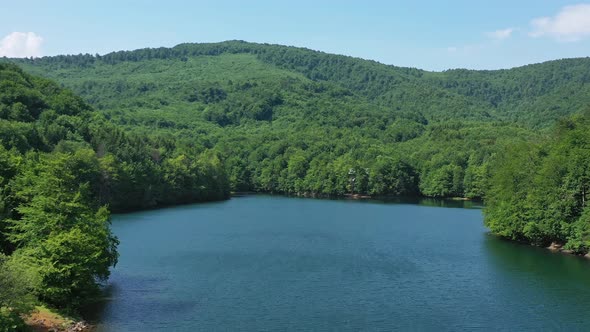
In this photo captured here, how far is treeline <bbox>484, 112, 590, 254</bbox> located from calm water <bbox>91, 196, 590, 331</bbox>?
7.90ft

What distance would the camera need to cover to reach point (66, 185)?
39.4 m

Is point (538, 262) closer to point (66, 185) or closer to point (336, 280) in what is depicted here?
point (336, 280)

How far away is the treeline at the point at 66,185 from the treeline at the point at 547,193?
42.9m

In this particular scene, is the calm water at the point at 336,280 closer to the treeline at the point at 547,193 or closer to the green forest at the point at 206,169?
the treeline at the point at 547,193

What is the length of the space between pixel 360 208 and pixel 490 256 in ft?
165

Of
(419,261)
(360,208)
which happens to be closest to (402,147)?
(360,208)

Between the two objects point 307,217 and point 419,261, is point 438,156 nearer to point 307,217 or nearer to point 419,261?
point 307,217

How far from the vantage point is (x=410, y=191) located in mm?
141375

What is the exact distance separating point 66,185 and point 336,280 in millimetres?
21960

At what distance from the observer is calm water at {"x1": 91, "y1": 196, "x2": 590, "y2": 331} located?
37.5 meters

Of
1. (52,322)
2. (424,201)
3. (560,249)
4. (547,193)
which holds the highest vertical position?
(547,193)

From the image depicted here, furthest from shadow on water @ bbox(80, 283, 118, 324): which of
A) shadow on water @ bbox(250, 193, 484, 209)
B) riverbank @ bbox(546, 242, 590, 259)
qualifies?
shadow on water @ bbox(250, 193, 484, 209)

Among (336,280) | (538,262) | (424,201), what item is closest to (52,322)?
(336,280)

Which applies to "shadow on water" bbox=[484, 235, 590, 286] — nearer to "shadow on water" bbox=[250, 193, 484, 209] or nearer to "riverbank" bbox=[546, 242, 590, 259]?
"riverbank" bbox=[546, 242, 590, 259]
